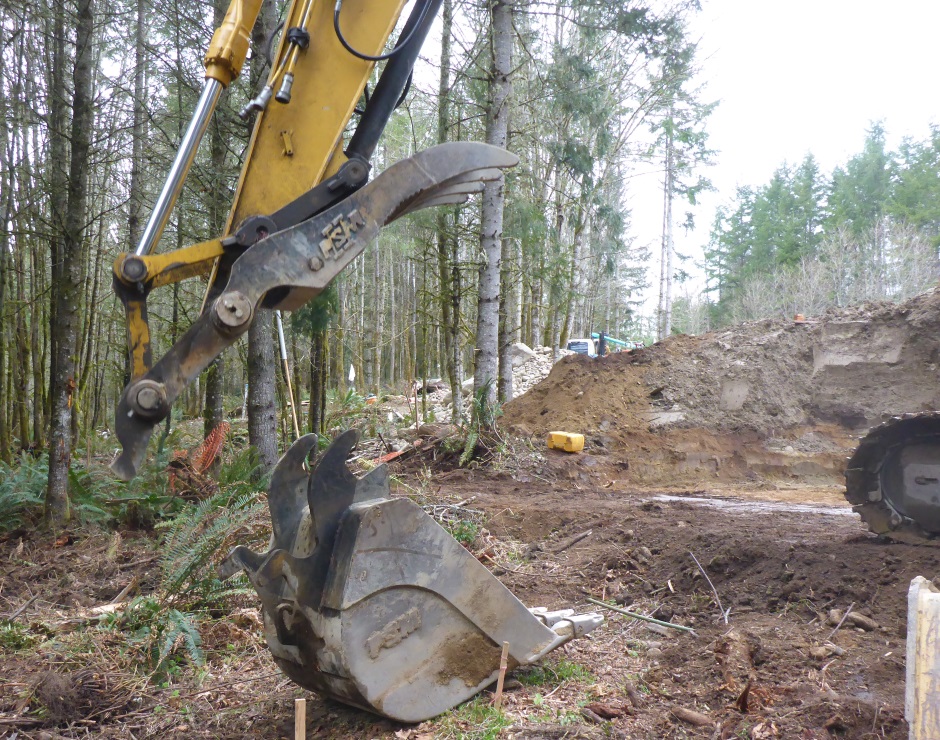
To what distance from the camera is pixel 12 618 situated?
13.2 ft

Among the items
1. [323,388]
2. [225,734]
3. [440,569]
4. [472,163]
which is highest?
[472,163]

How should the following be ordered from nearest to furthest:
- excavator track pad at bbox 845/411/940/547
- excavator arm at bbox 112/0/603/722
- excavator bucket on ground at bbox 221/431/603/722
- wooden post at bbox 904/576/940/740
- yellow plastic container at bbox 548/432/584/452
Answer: wooden post at bbox 904/576/940/740, excavator arm at bbox 112/0/603/722, excavator bucket on ground at bbox 221/431/603/722, excavator track pad at bbox 845/411/940/547, yellow plastic container at bbox 548/432/584/452

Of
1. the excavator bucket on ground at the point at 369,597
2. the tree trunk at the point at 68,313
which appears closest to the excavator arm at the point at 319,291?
the excavator bucket on ground at the point at 369,597

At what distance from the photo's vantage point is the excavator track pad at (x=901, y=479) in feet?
15.0

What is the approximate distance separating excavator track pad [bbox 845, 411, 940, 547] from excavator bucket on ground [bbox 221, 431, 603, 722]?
9.31ft

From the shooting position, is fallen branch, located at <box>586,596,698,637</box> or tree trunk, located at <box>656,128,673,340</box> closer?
fallen branch, located at <box>586,596,698,637</box>

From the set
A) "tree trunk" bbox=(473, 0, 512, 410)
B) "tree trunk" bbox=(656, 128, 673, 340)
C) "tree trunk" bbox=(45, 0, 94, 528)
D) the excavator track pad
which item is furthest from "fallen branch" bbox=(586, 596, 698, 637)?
"tree trunk" bbox=(656, 128, 673, 340)

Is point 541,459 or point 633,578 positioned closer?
point 633,578

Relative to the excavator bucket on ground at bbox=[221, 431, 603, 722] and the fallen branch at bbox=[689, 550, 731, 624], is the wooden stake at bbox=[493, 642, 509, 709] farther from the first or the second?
the fallen branch at bbox=[689, 550, 731, 624]

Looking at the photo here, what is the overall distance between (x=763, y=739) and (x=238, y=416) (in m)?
17.3

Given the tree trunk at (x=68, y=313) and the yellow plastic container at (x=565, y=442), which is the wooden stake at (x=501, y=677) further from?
the yellow plastic container at (x=565, y=442)

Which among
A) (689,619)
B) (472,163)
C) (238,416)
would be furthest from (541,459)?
(238,416)

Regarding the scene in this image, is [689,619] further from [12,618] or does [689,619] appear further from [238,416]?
[238,416]

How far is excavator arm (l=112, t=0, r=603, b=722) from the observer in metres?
2.55
